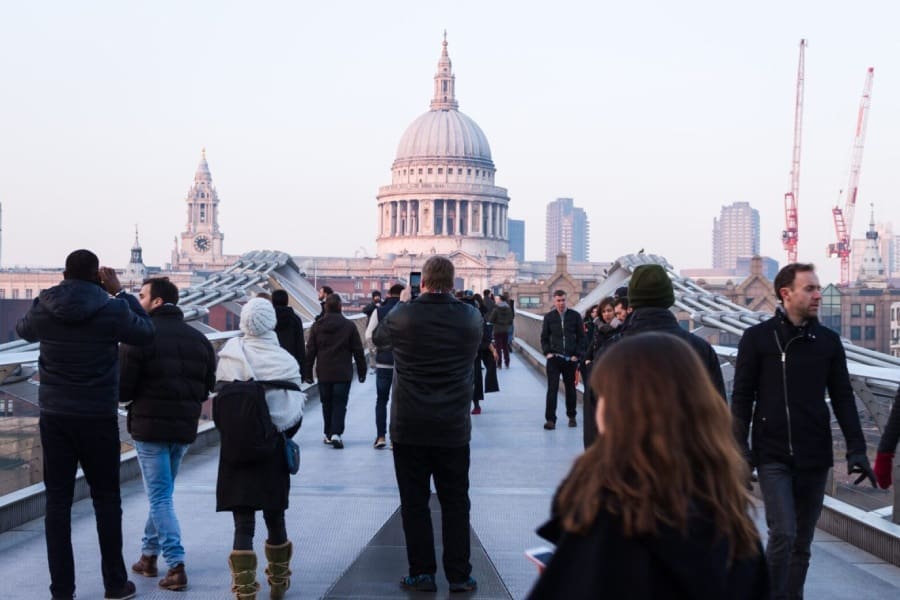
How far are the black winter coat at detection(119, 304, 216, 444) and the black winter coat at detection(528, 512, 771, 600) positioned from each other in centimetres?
443

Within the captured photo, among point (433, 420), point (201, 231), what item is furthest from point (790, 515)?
point (201, 231)

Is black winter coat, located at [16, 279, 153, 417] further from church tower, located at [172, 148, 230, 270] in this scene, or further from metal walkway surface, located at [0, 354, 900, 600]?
church tower, located at [172, 148, 230, 270]

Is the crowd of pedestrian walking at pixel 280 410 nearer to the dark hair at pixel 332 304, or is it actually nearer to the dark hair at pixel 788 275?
the dark hair at pixel 788 275

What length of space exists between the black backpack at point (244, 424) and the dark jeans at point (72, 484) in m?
0.57

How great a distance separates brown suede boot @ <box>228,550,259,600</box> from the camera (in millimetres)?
6180

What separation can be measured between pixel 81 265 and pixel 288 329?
18.9 feet

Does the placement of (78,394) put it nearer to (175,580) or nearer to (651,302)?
(175,580)

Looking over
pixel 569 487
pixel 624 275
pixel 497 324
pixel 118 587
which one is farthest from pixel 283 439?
pixel 624 275

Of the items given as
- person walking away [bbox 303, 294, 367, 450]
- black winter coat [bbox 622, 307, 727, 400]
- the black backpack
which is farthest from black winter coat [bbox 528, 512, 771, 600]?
person walking away [bbox 303, 294, 367, 450]

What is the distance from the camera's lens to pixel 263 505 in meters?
6.28

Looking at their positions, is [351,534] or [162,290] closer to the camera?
[162,290]

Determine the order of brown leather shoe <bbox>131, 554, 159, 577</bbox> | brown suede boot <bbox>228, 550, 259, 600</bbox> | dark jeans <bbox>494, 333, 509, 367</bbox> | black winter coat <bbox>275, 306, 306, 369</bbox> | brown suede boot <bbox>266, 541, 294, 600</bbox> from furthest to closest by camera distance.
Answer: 1. dark jeans <bbox>494, 333, 509, 367</bbox>
2. black winter coat <bbox>275, 306, 306, 369</bbox>
3. brown leather shoe <bbox>131, 554, 159, 577</bbox>
4. brown suede boot <bbox>266, 541, 294, 600</bbox>
5. brown suede boot <bbox>228, 550, 259, 600</bbox>

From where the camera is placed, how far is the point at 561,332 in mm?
13953

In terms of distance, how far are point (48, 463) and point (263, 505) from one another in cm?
105
